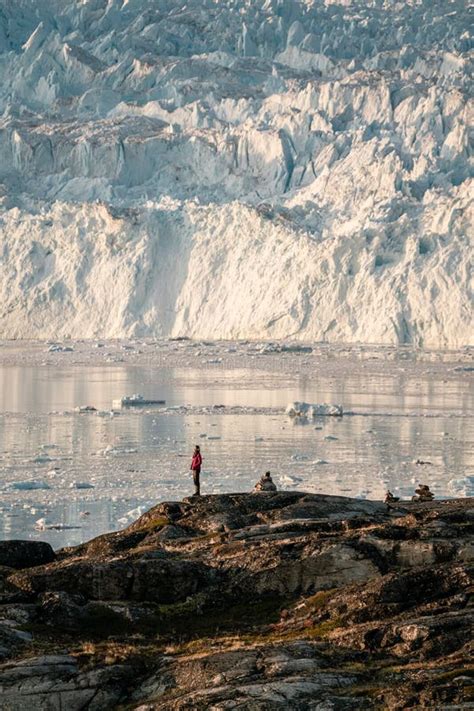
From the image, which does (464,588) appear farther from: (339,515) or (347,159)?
(347,159)

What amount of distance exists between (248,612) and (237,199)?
268 ft

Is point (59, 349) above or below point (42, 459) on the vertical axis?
above

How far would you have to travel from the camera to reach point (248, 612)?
11.6 metres

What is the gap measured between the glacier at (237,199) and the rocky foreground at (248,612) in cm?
5883

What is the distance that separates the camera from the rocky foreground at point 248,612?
9.33 meters

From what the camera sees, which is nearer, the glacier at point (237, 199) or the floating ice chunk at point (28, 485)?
the floating ice chunk at point (28, 485)

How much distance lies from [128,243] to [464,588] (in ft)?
250

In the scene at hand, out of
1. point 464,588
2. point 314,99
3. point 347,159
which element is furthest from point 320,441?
point 314,99

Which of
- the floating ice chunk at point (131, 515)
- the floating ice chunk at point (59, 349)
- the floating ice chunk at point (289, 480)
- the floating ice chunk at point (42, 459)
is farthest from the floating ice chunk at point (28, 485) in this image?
the floating ice chunk at point (59, 349)

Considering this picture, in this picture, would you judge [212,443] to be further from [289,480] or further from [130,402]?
[130,402]

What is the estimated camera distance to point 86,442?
3234 centimetres

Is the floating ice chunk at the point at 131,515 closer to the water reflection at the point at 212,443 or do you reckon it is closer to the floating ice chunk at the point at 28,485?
the water reflection at the point at 212,443

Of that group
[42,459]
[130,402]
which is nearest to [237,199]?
[130,402]

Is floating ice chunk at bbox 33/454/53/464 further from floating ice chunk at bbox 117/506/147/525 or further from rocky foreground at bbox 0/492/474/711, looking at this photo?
rocky foreground at bbox 0/492/474/711
